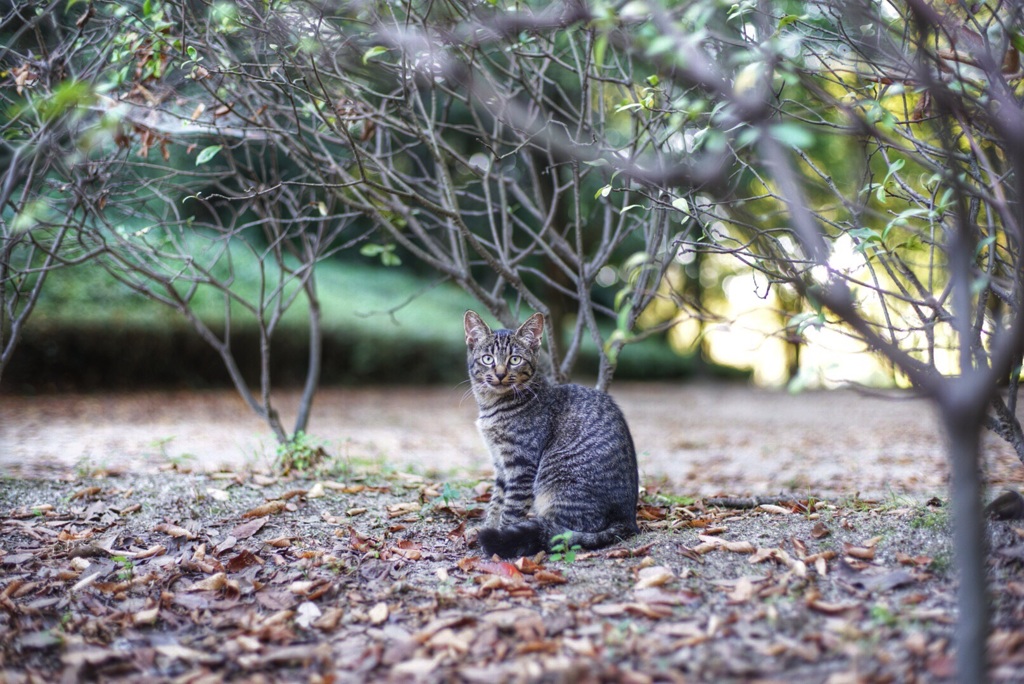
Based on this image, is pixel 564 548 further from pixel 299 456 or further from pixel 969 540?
pixel 299 456

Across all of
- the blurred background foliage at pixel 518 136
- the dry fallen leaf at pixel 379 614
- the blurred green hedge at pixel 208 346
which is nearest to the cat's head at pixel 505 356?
the blurred background foliage at pixel 518 136

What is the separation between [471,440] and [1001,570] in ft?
23.3

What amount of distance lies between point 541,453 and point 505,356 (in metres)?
0.59

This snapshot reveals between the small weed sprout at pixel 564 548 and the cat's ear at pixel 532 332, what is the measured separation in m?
1.13

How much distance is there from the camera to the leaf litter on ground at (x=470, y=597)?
2.60m

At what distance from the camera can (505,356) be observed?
4.21m

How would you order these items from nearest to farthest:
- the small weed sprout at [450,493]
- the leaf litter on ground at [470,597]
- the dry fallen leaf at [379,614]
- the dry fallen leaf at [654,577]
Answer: the leaf litter on ground at [470,597] < the dry fallen leaf at [379,614] < the dry fallen leaf at [654,577] < the small weed sprout at [450,493]

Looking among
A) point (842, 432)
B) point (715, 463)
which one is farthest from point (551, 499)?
point (842, 432)

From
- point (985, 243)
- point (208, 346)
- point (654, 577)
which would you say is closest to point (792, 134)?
point (985, 243)

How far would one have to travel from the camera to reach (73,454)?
6.99m

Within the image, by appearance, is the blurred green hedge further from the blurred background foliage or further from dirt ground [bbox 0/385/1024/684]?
dirt ground [bbox 0/385/1024/684]

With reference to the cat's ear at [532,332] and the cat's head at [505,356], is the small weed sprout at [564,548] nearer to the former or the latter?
the cat's head at [505,356]

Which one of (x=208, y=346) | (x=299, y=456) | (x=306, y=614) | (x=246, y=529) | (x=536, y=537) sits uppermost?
(x=208, y=346)

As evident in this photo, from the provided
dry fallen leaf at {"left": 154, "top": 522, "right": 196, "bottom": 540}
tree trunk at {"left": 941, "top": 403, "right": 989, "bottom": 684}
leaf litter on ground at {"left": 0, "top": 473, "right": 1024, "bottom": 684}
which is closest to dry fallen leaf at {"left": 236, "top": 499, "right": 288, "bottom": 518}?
leaf litter on ground at {"left": 0, "top": 473, "right": 1024, "bottom": 684}
